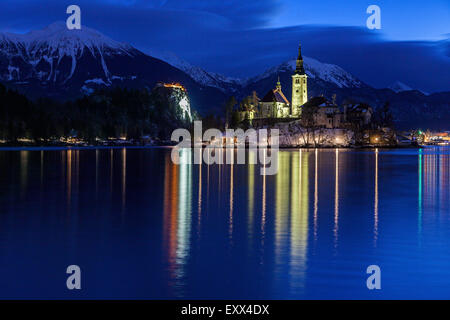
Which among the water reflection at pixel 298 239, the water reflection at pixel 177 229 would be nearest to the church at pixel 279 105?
the water reflection at pixel 177 229

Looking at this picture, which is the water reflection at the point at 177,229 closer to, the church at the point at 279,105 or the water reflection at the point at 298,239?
the water reflection at the point at 298,239

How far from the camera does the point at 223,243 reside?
60.3ft

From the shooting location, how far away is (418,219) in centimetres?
2464

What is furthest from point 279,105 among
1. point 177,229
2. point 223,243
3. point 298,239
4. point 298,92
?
point 223,243

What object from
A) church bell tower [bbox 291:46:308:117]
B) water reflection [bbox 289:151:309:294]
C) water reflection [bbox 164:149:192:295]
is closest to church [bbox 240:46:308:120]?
church bell tower [bbox 291:46:308:117]

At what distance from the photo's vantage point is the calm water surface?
1316 cm

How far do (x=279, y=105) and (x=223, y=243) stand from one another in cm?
16687

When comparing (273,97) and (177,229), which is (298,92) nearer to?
(273,97)

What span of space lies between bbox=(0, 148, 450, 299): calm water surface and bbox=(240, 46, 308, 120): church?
145899mm

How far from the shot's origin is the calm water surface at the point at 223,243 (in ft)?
43.2

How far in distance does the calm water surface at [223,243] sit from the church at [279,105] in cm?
14590
